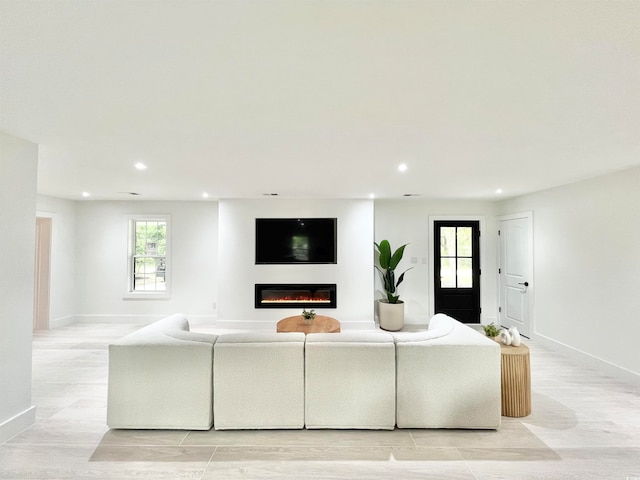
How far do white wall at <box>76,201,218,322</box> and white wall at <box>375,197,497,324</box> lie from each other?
10.6 ft

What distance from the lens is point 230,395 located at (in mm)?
2326

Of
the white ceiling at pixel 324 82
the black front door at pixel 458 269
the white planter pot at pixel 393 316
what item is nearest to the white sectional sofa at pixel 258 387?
the white ceiling at pixel 324 82

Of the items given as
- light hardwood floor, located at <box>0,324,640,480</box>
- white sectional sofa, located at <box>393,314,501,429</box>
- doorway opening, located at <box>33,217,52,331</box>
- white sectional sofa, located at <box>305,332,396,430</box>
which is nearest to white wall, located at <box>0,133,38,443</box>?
light hardwood floor, located at <box>0,324,640,480</box>

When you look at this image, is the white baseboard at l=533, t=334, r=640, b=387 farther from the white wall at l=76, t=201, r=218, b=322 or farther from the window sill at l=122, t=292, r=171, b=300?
the window sill at l=122, t=292, r=171, b=300

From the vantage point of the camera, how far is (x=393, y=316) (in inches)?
208

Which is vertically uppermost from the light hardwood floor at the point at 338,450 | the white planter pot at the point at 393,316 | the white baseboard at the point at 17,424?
the white planter pot at the point at 393,316

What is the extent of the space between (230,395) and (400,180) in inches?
119

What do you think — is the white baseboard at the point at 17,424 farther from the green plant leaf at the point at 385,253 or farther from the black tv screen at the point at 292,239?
the green plant leaf at the point at 385,253

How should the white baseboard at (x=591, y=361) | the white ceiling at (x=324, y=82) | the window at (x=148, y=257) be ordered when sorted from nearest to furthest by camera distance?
1. the white ceiling at (x=324, y=82)
2. the white baseboard at (x=591, y=361)
3. the window at (x=148, y=257)

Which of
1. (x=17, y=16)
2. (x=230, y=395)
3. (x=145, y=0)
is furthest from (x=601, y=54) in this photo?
(x=230, y=395)

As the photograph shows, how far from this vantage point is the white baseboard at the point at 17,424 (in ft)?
7.27

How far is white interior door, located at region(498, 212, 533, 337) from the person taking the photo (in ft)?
15.7

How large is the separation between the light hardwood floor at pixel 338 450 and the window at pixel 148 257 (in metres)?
3.16

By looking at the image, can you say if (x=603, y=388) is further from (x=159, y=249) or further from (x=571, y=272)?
(x=159, y=249)
